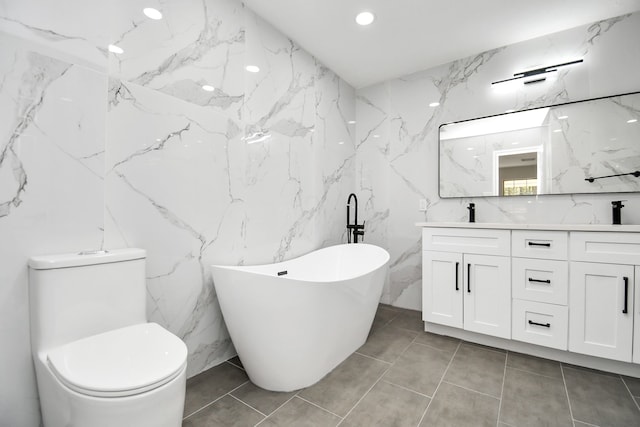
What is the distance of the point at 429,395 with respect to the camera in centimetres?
157

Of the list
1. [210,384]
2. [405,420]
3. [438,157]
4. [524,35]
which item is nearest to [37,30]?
[210,384]

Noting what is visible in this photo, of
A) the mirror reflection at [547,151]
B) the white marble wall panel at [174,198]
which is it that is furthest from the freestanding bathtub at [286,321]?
the mirror reflection at [547,151]

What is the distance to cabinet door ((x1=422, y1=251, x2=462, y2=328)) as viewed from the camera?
2.24 metres

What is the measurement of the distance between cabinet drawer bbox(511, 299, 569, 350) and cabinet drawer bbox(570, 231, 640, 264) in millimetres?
389

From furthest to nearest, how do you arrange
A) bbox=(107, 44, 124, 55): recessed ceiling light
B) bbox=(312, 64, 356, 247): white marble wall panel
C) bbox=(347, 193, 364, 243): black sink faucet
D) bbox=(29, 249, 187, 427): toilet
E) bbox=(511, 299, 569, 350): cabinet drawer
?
bbox=(347, 193, 364, 243): black sink faucet, bbox=(312, 64, 356, 247): white marble wall panel, bbox=(511, 299, 569, 350): cabinet drawer, bbox=(107, 44, 124, 55): recessed ceiling light, bbox=(29, 249, 187, 427): toilet

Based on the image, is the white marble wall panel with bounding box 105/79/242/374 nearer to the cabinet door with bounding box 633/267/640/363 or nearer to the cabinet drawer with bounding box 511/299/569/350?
the cabinet drawer with bounding box 511/299/569/350

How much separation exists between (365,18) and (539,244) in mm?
2158

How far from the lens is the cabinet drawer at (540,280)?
74.0 inches

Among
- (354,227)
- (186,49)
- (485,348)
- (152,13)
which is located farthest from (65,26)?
(485,348)

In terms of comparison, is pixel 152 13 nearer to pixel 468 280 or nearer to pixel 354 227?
pixel 354 227

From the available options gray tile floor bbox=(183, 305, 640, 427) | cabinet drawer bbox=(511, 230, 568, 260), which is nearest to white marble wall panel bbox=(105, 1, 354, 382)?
gray tile floor bbox=(183, 305, 640, 427)

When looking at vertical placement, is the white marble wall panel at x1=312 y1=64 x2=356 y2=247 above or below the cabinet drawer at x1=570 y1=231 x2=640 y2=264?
above

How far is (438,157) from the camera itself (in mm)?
2844

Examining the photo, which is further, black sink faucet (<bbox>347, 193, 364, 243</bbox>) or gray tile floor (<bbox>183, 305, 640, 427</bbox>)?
black sink faucet (<bbox>347, 193, 364, 243</bbox>)
